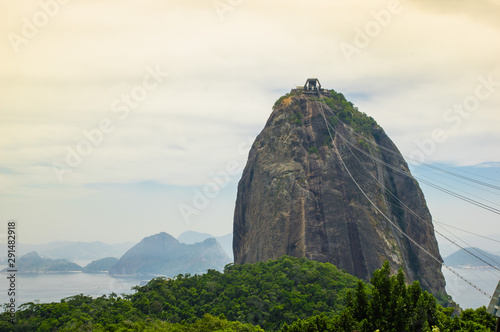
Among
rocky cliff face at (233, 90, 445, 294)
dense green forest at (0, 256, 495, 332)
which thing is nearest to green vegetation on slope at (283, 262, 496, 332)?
dense green forest at (0, 256, 495, 332)

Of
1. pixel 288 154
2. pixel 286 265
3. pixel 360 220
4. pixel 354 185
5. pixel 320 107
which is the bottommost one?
pixel 286 265

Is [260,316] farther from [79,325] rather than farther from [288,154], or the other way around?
[288,154]

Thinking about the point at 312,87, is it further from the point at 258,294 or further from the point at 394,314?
the point at 394,314

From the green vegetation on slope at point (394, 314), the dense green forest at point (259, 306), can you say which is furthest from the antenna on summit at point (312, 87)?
the green vegetation on slope at point (394, 314)

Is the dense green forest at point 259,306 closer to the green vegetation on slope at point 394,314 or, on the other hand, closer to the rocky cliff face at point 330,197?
the green vegetation on slope at point 394,314

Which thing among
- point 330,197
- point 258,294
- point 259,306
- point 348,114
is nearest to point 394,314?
point 259,306

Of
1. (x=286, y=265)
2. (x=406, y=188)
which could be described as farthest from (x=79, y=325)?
(x=406, y=188)
